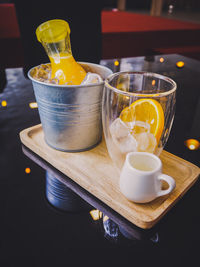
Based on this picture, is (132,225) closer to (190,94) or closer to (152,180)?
(152,180)

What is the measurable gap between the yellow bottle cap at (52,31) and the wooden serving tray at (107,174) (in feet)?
0.83

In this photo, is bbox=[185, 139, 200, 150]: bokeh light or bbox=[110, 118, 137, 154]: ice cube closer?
bbox=[110, 118, 137, 154]: ice cube

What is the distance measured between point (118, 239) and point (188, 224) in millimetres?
136

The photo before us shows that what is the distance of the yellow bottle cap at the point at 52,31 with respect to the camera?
504 millimetres

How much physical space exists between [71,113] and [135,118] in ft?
0.46

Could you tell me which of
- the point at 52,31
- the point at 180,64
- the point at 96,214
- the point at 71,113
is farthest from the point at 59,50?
the point at 180,64

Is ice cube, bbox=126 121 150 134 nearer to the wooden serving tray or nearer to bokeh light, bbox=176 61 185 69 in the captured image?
the wooden serving tray

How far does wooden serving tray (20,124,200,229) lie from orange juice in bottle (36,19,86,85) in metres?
0.18

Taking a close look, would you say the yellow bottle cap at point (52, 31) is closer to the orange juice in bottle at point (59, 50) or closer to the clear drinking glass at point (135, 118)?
the orange juice in bottle at point (59, 50)

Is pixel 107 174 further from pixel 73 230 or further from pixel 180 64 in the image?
pixel 180 64

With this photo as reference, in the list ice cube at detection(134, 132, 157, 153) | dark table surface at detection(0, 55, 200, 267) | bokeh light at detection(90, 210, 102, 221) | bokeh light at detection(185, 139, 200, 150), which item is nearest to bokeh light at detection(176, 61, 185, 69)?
bokeh light at detection(185, 139, 200, 150)

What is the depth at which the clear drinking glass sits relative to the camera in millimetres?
434

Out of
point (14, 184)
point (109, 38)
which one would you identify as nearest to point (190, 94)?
point (14, 184)

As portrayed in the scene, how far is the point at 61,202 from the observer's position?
450mm
